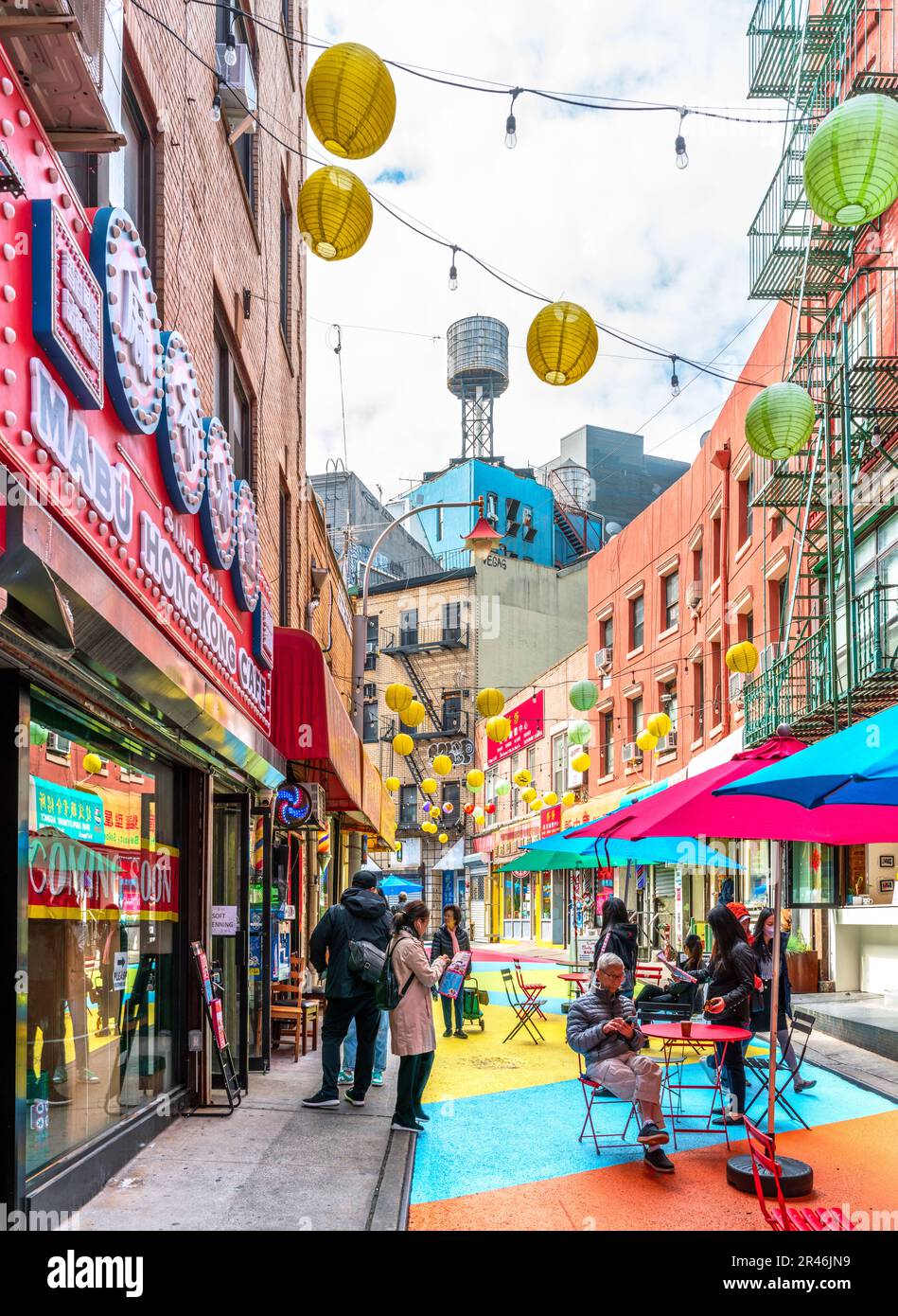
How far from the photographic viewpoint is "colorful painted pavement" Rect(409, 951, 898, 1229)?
6.67 m

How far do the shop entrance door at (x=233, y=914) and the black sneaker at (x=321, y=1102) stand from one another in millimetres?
751

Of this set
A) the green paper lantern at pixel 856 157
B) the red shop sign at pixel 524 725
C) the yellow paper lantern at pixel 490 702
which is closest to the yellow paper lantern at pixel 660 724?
the yellow paper lantern at pixel 490 702

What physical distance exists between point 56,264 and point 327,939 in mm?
6710

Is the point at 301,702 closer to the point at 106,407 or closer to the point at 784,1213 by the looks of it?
the point at 106,407

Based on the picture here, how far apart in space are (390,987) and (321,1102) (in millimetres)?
1586

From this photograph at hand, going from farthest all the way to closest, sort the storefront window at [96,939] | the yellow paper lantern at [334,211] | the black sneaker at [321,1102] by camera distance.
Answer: the black sneaker at [321,1102], the yellow paper lantern at [334,211], the storefront window at [96,939]

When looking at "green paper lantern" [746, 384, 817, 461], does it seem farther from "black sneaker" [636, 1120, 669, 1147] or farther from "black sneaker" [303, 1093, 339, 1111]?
"black sneaker" [303, 1093, 339, 1111]

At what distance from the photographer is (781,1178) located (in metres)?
6.95

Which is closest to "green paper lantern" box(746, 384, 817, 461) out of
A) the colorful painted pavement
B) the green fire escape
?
the green fire escape

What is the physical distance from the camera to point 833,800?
6.62 m

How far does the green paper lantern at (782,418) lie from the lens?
38.2ft

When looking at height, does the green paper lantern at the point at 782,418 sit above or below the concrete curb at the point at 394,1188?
above

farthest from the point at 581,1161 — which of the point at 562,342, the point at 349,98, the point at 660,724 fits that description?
the point at 660,724

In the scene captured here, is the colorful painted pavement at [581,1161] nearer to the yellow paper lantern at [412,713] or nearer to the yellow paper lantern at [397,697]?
the yellow paper lantern at [397,697]
